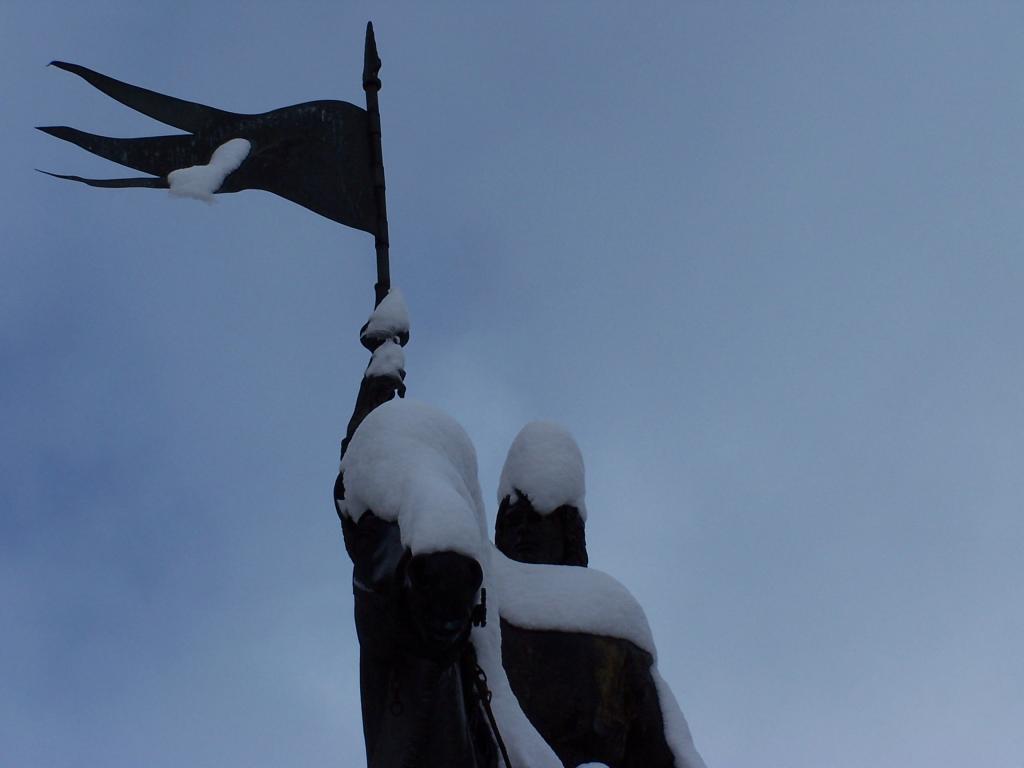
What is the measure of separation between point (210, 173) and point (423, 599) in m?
3.60

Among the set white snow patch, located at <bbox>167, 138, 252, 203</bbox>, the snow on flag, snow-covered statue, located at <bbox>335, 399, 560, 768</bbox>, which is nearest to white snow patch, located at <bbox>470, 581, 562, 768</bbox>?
snow-covered statue, located at <bbox>335, 399, 560, 768</bbox>

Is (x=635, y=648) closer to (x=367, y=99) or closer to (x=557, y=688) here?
(x=557, y=688)

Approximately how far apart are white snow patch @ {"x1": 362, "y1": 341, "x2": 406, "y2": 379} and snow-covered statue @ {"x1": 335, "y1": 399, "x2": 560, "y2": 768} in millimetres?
1351

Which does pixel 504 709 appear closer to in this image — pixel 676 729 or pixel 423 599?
pixel 423 599

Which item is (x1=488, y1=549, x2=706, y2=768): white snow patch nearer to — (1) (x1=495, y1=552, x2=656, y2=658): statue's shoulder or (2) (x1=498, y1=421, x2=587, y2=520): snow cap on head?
(1) (x1=495, y1=552, x2=656, y2=658): statue's shoulder

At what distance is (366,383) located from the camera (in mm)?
7062

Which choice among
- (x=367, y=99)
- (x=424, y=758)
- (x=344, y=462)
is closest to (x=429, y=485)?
Answer: (x=344, y=462)

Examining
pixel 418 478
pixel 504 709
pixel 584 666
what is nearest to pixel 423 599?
pixel 418 478

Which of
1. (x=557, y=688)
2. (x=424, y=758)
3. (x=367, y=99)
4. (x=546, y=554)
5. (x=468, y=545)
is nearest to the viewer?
(x=468, y=545)

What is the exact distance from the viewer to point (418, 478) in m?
5.20

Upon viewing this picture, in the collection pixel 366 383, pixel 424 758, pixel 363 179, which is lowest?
pixel 424 758

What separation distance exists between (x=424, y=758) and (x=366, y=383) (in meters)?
1.98

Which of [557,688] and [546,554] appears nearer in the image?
[557,688]

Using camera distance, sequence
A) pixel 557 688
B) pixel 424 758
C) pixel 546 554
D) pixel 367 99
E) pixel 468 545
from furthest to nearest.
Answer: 1. pixel 367 99
2. pixel 546 554
3. pixel 557 688
4. pixel 424 758
5. pixel 468 545
